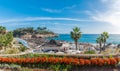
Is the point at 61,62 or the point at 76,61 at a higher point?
the point at 76,61

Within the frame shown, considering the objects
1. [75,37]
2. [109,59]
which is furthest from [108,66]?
[75,37]

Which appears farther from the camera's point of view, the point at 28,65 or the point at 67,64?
the point at 28,65

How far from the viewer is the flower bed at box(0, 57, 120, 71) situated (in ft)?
59.8

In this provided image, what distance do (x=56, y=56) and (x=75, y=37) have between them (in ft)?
143

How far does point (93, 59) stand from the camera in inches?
728

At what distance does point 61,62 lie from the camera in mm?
19000

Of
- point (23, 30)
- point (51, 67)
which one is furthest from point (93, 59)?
point (23, 30)

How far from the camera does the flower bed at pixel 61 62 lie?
18219 millimetres

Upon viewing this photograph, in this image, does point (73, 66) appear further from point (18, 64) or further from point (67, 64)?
point (18, 64)

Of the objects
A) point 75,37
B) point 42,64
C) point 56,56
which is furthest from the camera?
point 75,37

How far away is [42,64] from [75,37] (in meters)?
45.5

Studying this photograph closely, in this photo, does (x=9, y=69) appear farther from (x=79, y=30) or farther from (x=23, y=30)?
(x=23, y=30)

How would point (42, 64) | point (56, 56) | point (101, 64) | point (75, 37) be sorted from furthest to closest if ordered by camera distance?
point (75, 37) < point (56, 56) < point (42, 64) < point (101, 64)

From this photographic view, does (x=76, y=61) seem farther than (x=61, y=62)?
No
